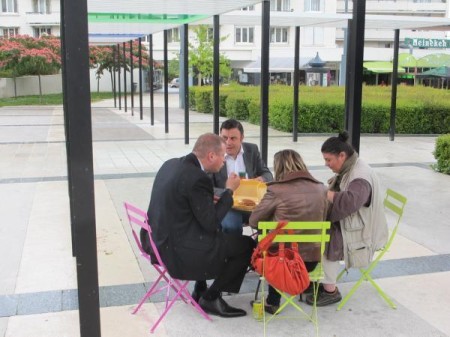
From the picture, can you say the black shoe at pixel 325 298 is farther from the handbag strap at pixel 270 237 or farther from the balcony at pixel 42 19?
the balcony at pixel 42 19

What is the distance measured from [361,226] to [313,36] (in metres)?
50.6

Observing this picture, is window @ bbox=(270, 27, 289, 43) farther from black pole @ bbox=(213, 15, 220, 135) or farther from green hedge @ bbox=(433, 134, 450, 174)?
green hedge @ bbox=(433, 134, 450, 174)

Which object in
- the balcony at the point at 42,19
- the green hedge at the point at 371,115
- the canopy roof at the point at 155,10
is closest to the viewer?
the canopy roof at the point at 155,10

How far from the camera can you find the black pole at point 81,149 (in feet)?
8.82

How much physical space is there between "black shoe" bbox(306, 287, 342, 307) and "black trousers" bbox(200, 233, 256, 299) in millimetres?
597

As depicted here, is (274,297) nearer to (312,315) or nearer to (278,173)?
(312,315)

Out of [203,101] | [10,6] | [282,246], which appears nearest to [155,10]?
[282,246]

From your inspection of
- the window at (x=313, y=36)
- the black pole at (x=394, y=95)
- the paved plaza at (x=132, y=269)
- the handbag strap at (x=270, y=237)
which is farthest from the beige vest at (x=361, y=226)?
the window at (x=313, y=36)

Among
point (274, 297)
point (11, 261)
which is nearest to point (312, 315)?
point (274, 297)

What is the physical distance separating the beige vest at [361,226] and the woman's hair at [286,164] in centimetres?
45

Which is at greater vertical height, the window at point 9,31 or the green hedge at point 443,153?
the window at point 9,31

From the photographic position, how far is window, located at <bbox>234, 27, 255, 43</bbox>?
54.0 meters

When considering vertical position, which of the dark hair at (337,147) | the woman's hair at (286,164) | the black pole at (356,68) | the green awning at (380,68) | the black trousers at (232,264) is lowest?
the black trousers at (232,264)

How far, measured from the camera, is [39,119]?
69.0 feet
